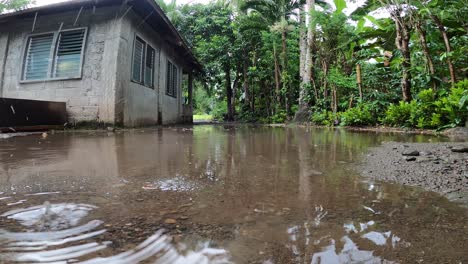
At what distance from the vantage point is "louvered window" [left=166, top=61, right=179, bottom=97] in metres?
11.9

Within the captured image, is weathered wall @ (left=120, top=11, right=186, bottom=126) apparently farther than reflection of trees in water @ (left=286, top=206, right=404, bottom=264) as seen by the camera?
Yes

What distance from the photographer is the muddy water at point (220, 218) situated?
Result: 35.5 inches

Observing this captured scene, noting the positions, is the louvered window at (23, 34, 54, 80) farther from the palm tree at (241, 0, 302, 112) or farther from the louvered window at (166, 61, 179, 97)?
the palm tree at (241, 0, 302, 112)

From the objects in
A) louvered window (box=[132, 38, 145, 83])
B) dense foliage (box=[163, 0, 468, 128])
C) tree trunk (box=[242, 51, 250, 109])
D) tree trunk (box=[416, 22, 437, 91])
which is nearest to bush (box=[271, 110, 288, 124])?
dense foliage (box=[163, 0, 468, 128])

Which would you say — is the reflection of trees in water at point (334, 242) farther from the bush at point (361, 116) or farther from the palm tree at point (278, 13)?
the palm tree at point (278, 13)

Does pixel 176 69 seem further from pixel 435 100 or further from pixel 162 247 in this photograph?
pixel 162 247

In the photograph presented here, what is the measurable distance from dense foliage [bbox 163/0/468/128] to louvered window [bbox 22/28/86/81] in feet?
24.4

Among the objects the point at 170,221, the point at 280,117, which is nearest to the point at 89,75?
the point at 170,221

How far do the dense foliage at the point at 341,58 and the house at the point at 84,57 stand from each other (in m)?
5.89

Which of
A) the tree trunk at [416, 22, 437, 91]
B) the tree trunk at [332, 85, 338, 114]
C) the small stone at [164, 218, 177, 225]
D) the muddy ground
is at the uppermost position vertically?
the tree trunk at [416, 22, 437, 91]

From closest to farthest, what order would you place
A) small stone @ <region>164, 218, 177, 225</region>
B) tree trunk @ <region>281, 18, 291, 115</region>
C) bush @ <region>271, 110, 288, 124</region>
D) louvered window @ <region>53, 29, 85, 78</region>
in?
small stone @ <region>164, 218, 177, 225</region>, louvered window @ <region>53, 29, 85, 78</region>, tree trunk @ <region>281, 18, 291, 115</region>, bush @ <region>271, 110, 288, 124</region>

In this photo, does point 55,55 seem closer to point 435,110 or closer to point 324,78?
point 324,78

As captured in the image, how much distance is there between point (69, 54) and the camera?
7840 mm

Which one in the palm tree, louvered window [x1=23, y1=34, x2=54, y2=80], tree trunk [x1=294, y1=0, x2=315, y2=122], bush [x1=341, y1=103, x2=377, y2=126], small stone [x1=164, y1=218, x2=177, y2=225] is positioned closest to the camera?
small stone [x1=164, y1=218, x2=177, y2=225]
